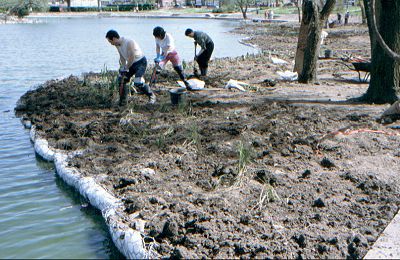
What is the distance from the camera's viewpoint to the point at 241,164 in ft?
21.8

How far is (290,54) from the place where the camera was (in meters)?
22.1

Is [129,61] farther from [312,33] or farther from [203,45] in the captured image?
[312,33]

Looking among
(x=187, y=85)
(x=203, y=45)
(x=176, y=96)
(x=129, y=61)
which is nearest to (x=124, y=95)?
(x=129, y=61)

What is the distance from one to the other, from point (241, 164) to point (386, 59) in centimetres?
496

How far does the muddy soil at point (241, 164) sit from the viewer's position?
509 cm

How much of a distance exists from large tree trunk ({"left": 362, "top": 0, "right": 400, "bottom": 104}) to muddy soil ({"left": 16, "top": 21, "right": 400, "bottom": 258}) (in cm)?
34

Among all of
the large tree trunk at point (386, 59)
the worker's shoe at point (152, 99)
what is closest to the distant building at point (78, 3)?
the worker's shoe at point (152, 99)

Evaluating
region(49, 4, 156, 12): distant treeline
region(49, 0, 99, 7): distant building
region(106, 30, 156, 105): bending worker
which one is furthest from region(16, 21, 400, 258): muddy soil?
region(49, 0, 99, 7): distant building

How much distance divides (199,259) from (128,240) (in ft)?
2.72

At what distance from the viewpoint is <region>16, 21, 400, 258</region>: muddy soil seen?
16.7 feet

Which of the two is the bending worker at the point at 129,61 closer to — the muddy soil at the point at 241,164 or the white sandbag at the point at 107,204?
the muddy soil at the point at 241,164

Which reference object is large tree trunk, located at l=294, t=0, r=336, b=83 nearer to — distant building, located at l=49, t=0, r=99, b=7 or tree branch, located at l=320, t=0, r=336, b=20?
Result: tree branch, located at l=320, t=0, r=336, b=20

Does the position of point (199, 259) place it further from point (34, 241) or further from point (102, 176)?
point (102, 176)

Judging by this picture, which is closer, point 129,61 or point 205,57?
point 129,61
